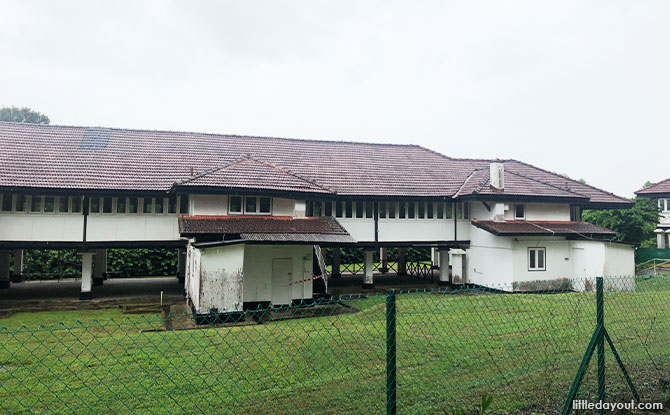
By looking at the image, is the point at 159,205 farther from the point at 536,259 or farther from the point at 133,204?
the point at 536,259

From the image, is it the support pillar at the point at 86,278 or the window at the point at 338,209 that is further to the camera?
the window at the point at 338,209

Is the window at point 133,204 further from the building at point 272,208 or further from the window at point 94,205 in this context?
the window at point 94,205

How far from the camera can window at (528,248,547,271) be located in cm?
2030

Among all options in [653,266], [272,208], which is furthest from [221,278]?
[653,266]

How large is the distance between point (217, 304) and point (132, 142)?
12124 mm

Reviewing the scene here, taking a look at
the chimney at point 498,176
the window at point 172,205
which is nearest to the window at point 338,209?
the window at point 172,205

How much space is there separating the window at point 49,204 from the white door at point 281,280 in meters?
9.35

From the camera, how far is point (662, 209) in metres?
32.4

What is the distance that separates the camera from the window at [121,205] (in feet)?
59.8

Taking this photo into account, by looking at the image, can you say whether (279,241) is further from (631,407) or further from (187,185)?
(631,407)

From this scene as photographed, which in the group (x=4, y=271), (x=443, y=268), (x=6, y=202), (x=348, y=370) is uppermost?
(x=6, y=202)

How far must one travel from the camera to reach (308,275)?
16.8m

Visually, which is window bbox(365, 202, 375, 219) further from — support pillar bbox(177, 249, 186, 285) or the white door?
support pillar bbox(177, 249, 186, 285)

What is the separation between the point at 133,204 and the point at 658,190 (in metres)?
35.8
